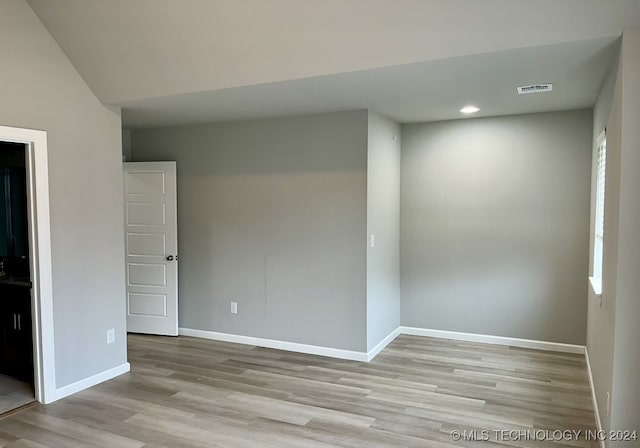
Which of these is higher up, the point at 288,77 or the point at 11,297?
the point at 288,77

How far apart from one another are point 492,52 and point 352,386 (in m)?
2.72

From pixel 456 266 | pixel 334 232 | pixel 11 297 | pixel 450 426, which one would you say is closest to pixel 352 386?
pixel 450 426

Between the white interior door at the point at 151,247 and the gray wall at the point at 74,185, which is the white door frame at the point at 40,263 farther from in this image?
the white interior door at the point at 151,247

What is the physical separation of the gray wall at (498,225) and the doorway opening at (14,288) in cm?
372

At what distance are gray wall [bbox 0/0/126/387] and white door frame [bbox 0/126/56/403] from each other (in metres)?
0.06

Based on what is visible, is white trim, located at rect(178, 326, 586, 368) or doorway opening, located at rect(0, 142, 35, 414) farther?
white trim, located at rect(178, 326, 586, 368)

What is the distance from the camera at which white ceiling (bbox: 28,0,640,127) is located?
2.60 metres

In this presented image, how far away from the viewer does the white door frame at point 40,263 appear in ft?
11.7

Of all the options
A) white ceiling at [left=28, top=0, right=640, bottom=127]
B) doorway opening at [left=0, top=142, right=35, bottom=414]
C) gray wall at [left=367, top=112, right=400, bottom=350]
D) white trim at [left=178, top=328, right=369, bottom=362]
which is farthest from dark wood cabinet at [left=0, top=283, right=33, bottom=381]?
gray wall at [left=367, top=112, right=400, bottom=350]

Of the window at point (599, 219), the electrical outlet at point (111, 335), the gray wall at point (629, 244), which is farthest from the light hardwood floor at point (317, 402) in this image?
the window at point (599, 219)

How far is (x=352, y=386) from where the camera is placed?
13.0 feet

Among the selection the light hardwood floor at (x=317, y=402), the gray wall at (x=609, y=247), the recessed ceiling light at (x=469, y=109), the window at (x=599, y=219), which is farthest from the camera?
the recessed ceiling light at (x=469, y=109)

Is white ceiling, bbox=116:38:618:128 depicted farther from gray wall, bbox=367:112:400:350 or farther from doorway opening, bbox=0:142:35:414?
doorway opening, bbox=0:142:35:414

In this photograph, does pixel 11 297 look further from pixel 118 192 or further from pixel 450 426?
pixel 450 426
